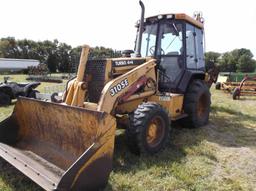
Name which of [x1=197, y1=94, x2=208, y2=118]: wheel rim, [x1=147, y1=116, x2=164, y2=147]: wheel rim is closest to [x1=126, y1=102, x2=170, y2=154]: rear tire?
[x1=147, y1=116, x2=164, y2=147]: wheel rim

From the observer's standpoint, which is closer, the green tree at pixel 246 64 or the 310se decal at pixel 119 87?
the 310se decal at pixel 119 87

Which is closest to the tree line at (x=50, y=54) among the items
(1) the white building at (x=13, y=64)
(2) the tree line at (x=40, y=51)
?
(2) the tree line at (x=40, y=51)

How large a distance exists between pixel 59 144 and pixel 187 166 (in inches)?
76.8

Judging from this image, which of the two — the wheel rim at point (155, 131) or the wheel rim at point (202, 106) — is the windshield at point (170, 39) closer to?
the wheel rim at point (202, 106)

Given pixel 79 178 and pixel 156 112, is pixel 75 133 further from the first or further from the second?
pixel 156 112

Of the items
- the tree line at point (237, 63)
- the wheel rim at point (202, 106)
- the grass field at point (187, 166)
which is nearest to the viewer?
the grass field at point (187, 166)

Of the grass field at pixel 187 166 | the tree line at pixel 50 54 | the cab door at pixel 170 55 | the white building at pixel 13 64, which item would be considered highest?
the tree line at pixel 50 54

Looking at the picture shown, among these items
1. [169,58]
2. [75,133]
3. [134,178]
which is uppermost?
[169,58]

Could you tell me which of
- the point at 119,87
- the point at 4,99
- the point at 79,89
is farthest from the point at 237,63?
the point at 79,89

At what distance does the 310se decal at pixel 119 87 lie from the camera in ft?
13.9

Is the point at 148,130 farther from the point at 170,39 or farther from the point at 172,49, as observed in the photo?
the point at 170,39

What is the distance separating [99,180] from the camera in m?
3.17

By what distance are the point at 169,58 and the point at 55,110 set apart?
2.86 m

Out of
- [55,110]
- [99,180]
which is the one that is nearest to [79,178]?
[99,180]
